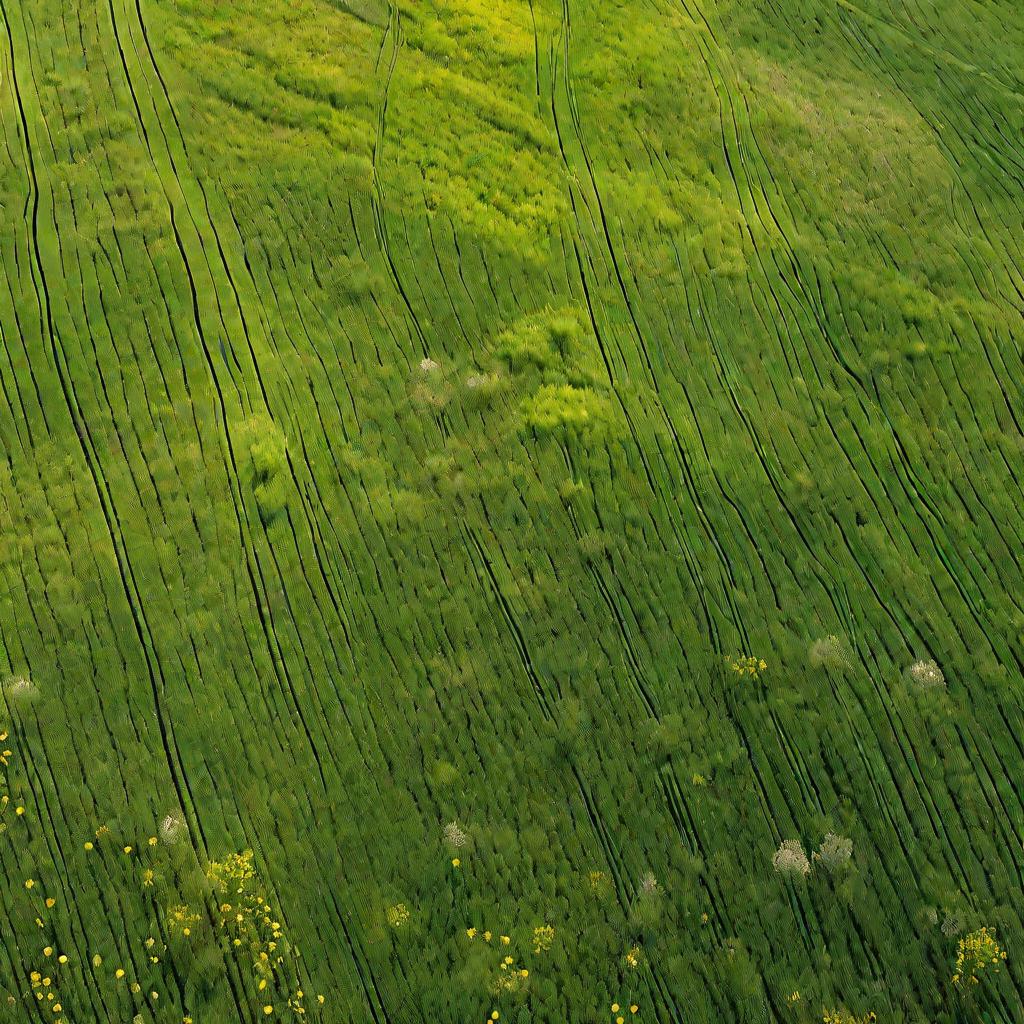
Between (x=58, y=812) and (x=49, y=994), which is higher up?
(x=58, y=812)

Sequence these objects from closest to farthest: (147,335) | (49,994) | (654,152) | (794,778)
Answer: (49,994) < (794,778) < (147,335) < (654,152)

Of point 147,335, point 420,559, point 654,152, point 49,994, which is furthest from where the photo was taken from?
point 654,152

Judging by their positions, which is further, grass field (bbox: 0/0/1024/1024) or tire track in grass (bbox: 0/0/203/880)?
tire track in grass (bbox: 0/0/203/880)

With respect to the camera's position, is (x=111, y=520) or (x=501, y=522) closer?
(x=111, y=520)

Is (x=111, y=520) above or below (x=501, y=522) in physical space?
below

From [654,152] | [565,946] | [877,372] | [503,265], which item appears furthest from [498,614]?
[654,152]

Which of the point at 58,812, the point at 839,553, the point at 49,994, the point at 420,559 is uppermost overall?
the point at 839,553

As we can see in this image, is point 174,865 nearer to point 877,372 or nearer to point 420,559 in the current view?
point 420,559

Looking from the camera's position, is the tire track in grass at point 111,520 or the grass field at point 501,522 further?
the tire track in grass at point 111,520
